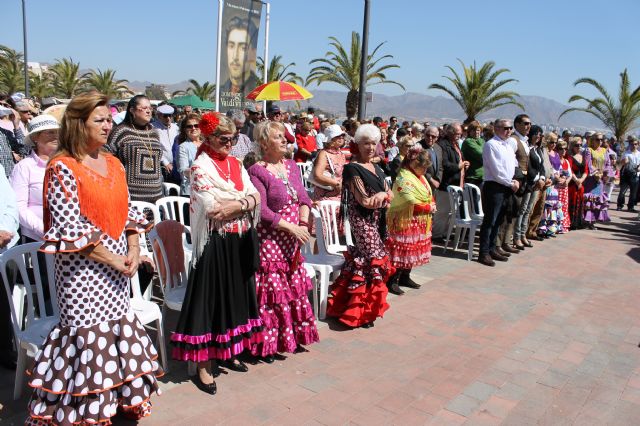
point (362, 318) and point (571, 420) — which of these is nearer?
point (571, 420)

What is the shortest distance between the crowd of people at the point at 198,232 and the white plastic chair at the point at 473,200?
0.51 m

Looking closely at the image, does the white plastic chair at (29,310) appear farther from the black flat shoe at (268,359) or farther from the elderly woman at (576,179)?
the elderly woman at (576,179)

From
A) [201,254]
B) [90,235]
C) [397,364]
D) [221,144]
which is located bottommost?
[397,364]

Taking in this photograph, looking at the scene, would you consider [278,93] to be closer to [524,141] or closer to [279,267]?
[524,141]

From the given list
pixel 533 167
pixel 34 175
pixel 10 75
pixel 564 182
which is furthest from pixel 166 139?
pixel 10 75

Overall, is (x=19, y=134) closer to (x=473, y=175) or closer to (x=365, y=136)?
→ (x=365, y=136)

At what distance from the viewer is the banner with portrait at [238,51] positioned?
8648 millimetres

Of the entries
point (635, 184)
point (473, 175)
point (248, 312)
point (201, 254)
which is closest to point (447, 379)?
point (248, 312)

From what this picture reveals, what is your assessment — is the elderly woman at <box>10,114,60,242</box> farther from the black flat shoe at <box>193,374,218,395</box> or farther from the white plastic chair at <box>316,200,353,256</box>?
the white plastic chair at <box>316,200,353,256</box>

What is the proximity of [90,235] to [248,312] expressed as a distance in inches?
57.3

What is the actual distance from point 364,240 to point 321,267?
491mm

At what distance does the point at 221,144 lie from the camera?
3576 mm

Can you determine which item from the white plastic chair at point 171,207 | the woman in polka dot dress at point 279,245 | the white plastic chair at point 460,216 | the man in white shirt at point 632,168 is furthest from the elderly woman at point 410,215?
the man in white shirt at point 632,168

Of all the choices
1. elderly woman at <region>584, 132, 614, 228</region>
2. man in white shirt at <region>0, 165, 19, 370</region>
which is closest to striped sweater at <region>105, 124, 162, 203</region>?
man in white shirt at <region>0, 165, 19, 370</region>
